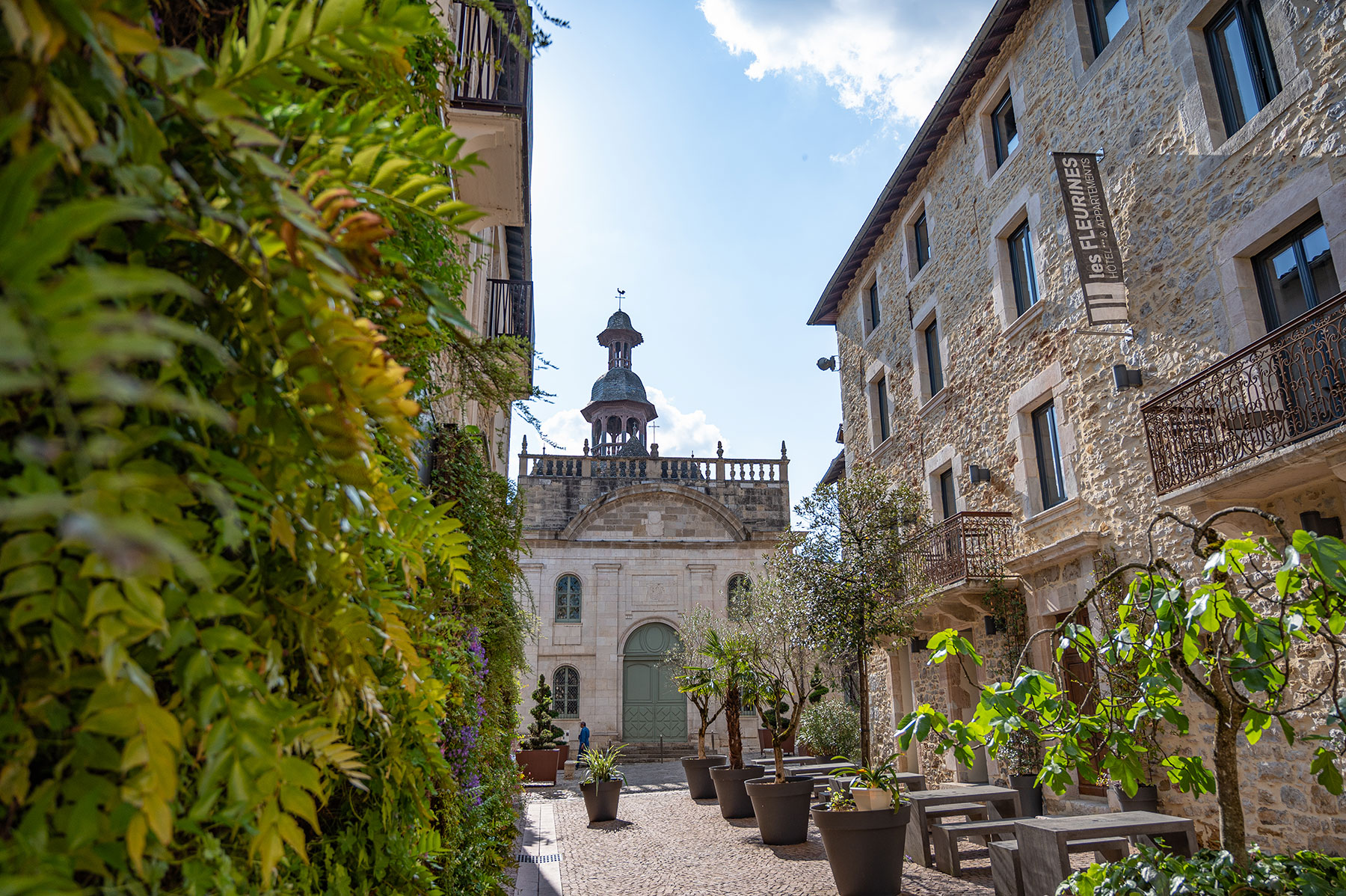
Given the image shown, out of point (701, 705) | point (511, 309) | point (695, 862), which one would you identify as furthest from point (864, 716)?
point (511, 309)

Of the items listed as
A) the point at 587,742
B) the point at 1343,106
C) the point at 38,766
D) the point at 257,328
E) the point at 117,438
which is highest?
the point at 1343,106

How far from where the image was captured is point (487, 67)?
918cm

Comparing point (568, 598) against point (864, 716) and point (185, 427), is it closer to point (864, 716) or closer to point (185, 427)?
point (864, 716)

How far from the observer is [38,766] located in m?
0.85

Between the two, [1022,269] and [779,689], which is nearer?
[1022,269]

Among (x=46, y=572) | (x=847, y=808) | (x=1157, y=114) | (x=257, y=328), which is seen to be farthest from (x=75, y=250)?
(x=1157, y=114)

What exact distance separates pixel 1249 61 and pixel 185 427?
34.6ft

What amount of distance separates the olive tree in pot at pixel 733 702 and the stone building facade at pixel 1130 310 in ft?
10.4

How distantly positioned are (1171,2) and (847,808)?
30.7 ft

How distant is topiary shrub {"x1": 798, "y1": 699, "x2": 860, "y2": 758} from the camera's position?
693 inches

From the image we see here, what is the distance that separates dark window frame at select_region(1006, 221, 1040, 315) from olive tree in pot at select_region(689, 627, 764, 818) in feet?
Result: 22.3

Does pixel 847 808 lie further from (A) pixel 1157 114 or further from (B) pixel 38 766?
(A) pixel 1157 114

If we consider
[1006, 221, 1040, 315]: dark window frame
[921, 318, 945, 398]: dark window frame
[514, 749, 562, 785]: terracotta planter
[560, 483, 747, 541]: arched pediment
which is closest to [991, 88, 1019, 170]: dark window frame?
[1006, 221, 1040, 315]: dark window frame

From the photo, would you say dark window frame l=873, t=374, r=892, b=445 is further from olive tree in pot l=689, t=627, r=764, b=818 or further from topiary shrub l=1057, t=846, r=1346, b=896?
topiary shrub l=1057, t=846, r=1346, b=896
